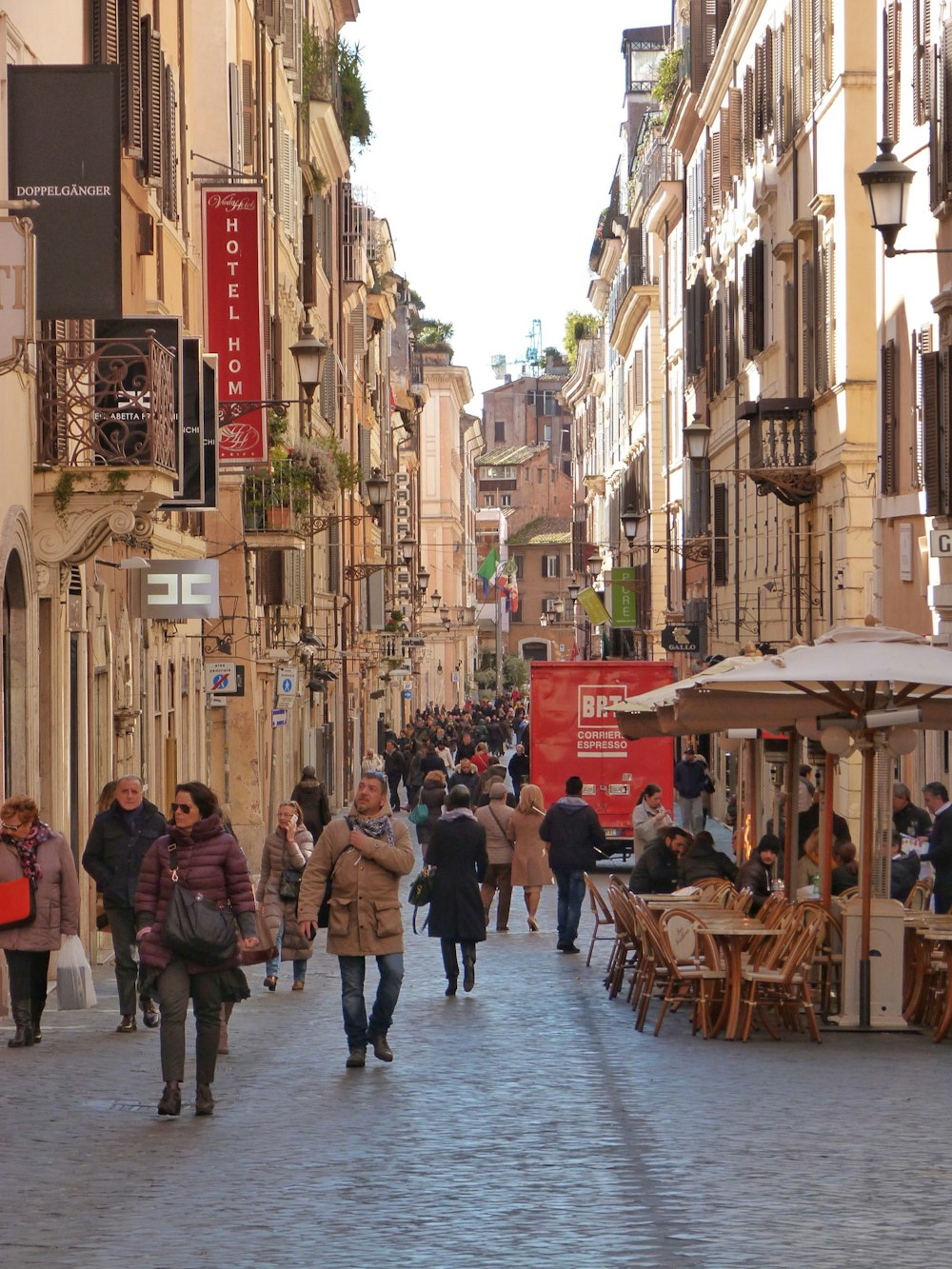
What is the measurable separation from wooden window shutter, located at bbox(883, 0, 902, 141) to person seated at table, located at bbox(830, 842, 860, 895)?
10.1 m

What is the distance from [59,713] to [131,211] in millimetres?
5958

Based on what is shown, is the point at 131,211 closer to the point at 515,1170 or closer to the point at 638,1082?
the point at 638,1082

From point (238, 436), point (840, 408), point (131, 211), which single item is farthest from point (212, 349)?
point (840, 408)

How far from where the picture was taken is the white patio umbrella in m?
15.0

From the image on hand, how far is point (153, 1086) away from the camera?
1273cm

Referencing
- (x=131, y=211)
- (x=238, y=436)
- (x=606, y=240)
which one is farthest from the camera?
(x=606, y=240)

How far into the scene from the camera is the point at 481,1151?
1046cm

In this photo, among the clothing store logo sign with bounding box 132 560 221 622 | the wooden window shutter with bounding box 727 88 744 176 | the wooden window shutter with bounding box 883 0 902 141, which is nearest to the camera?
the clothing store logo sign with bounding box 132 560 221 622

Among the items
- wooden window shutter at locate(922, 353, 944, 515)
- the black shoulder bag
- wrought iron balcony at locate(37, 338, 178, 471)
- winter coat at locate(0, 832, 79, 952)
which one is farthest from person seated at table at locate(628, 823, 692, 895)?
the black shoulder bag

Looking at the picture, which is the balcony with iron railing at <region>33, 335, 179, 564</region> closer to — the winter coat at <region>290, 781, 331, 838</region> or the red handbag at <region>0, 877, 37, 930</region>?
the red handbag at <region>0, 877, 37, 930</region>

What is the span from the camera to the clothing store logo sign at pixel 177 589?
23141mm

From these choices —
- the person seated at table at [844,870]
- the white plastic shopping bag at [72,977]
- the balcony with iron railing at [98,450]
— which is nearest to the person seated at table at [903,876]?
the person seated at table at [844,870]

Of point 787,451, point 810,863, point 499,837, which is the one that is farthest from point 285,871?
point 787,451

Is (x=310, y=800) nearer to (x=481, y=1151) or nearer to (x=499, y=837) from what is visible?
(x=499, y=837)
